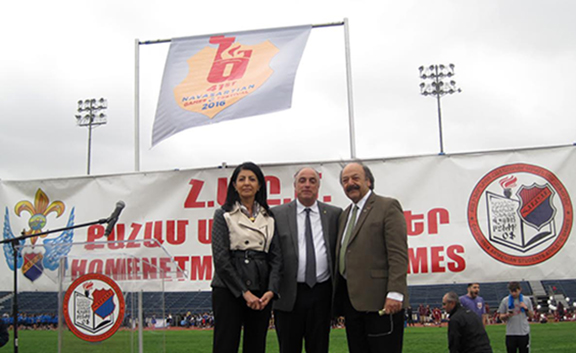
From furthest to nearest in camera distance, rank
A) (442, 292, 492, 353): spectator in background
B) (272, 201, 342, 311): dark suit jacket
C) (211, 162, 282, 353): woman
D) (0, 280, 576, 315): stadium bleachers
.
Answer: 1. (0, 280, 576, 315): stadium bleachers
2. (442, 292, 492, 353): spectator in background
3. (272, 201, 342, 311): dark suit jacket
4. (211, 162, 282, 353): woman

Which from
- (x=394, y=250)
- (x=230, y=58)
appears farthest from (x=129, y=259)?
(x=230, y=58)

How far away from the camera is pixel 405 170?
601cm

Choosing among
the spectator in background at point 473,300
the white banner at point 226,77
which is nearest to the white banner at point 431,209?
the white banner at point 226,77

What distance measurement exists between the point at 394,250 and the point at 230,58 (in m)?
3.45

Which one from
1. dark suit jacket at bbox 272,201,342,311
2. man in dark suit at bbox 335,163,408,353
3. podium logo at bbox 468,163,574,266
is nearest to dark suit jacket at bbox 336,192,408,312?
man in dark suit at bbox 335,163,408,353

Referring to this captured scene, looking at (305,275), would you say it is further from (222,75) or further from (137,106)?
(137,106)

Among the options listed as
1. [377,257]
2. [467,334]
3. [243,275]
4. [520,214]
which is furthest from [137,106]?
[467,334]

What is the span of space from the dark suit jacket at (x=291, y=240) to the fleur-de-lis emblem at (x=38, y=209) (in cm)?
359

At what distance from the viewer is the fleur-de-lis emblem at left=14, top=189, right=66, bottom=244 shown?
258 inches

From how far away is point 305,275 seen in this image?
3.86m

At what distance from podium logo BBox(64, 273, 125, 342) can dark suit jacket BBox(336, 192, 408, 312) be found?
1.59 meters

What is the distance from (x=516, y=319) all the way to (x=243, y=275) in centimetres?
651

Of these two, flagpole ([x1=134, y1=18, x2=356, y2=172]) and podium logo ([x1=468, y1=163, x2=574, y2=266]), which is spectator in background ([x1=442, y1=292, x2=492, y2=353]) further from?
flagpole ([x1=134, y1=18, x2=356, y2=172])

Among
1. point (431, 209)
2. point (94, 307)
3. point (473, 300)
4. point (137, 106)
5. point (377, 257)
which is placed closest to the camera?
point (377, 257)
